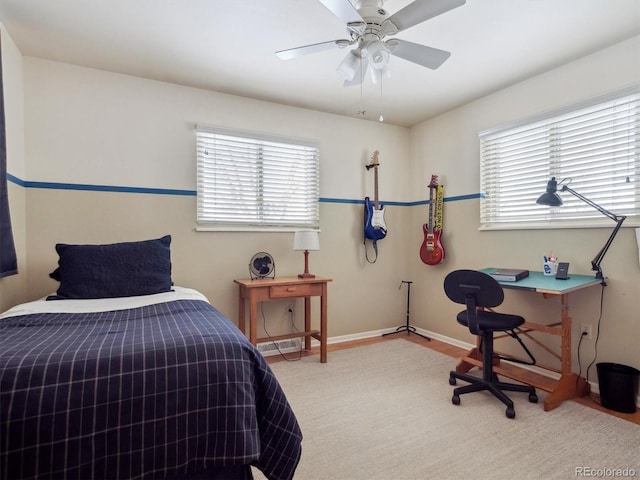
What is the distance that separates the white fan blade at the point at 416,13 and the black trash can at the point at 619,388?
2.38m

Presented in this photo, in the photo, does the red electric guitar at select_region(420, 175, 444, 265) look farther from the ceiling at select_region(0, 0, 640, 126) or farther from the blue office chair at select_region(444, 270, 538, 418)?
the blue office chair at select_region(444, 270, 538, 418)

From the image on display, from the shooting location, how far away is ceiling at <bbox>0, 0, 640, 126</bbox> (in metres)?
1.96

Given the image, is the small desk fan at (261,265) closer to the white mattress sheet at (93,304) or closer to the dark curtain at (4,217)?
the white mattress sheet at (93,304)

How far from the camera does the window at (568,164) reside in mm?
2307

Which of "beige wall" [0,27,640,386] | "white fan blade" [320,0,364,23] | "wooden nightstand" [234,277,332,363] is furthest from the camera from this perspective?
"wooden nightstand" [234,277,332,363]

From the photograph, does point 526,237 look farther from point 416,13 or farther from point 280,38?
point 280,38

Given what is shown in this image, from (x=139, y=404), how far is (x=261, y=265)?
6.73ft

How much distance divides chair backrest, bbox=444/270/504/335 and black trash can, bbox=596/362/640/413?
2.78ft

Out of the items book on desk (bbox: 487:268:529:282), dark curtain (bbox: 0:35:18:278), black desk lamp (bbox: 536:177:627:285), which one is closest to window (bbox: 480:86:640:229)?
black desk lamp (bbox: 536:177:627:285)

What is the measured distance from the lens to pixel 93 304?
6.24 ft

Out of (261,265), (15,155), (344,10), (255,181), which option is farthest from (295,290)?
(15,155)

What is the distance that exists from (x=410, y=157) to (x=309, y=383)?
283 cm

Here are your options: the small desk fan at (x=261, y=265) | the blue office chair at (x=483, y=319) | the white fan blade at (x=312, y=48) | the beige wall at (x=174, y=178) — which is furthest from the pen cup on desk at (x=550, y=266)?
the small desk fan at (x=261, y=265)

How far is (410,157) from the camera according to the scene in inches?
160
